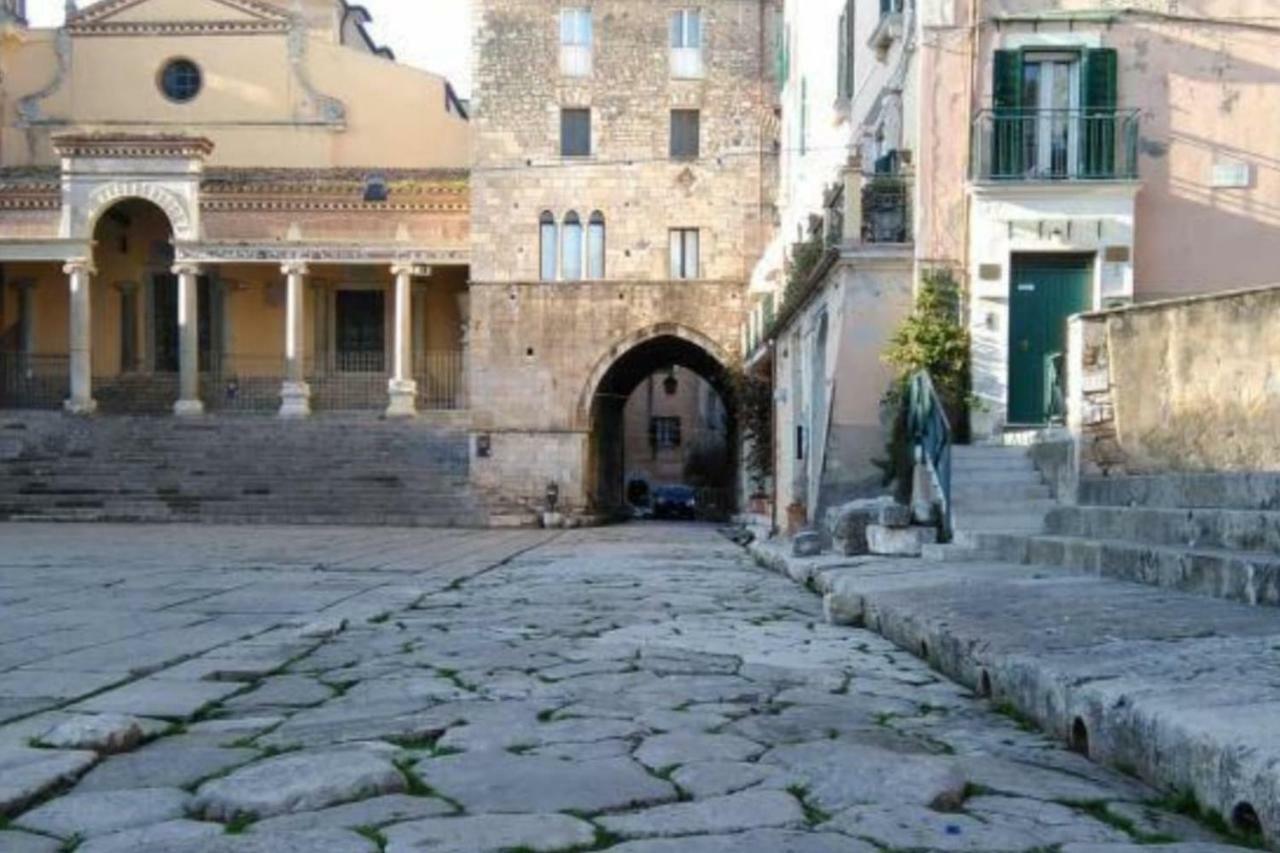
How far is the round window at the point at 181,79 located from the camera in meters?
A: 34.4

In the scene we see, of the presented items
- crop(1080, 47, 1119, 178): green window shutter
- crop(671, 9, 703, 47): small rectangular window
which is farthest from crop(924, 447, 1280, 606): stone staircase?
crop(671, 9, 703, 47): small rectangular window

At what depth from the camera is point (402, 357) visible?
30.8m

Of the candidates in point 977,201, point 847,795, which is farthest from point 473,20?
point 847,795

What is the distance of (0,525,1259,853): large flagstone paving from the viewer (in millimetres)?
3094

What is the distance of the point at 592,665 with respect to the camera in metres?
5.70

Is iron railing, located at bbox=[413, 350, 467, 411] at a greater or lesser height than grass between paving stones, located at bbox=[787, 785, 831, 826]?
greater

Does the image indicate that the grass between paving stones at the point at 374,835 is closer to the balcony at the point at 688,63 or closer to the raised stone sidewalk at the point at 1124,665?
the raised stone sidewalk at the point at 1124,665

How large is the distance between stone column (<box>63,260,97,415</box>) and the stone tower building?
9.32 metres

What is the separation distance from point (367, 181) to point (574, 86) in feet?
18.3

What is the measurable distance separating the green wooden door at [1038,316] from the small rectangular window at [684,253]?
14.0m

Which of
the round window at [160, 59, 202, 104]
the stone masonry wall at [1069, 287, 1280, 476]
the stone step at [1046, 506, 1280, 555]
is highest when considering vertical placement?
the round window at [160, 59, 202, 104]

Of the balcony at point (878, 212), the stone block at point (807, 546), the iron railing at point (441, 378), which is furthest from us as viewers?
the iron railing at point (441, 378)

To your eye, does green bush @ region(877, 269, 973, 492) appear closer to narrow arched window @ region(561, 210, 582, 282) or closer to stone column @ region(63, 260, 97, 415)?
narrow arched window @ region(561, 210, 582, 282)

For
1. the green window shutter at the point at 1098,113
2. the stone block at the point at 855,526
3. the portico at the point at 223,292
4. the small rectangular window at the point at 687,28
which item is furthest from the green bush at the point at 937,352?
the portico at the point at 223,292
